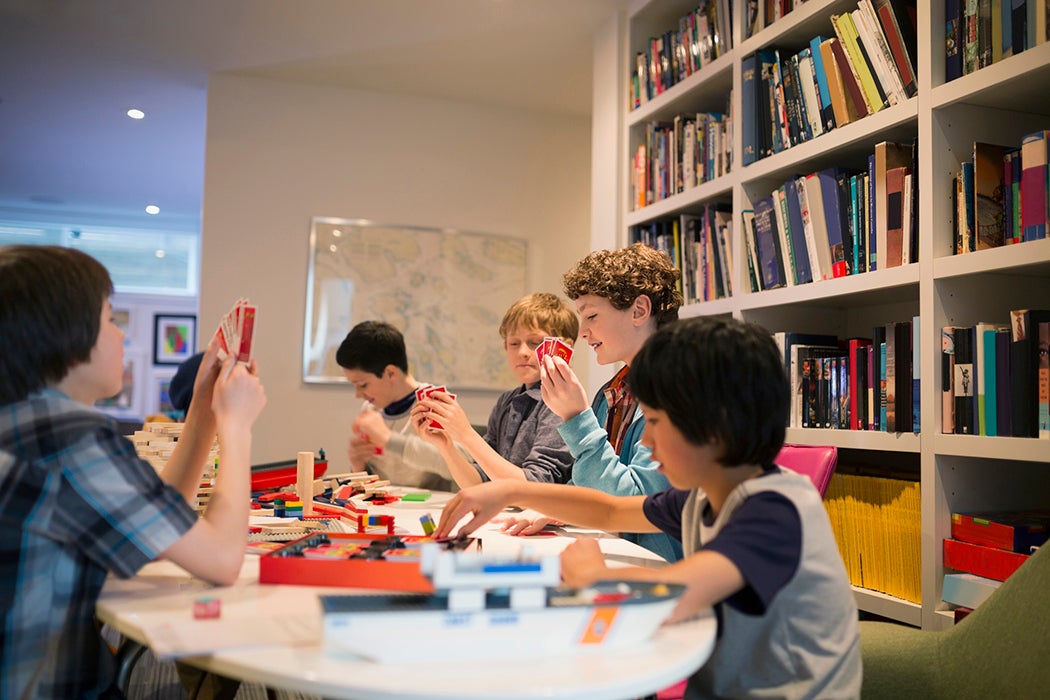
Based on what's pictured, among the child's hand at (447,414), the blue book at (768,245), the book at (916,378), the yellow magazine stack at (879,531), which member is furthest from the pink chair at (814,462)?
the blue book at (768,245)

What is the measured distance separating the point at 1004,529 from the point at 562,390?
1.12 metres

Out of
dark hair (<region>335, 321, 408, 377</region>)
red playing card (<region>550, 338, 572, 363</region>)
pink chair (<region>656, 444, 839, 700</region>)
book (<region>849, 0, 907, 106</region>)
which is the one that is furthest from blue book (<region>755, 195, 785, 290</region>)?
dark hair (<region>335, 321, 408, 377</region>)

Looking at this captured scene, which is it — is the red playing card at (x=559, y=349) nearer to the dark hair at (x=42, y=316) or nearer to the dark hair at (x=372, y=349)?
the dark hair at (x=42, y=316)

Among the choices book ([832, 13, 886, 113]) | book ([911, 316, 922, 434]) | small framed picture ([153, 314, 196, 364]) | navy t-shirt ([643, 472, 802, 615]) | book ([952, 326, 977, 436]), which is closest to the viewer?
navy t-shirt ([643, 472, 802, 615])

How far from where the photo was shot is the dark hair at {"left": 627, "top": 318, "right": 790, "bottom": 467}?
1.13m

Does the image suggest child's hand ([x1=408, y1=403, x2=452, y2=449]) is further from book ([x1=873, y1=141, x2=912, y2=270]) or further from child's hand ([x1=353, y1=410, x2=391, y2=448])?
book ([x1=873, y1=141, x2=912, y2=270])

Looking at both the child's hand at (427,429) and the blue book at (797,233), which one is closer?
the child's hand at (427,429)

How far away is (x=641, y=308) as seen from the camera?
2.17 metres

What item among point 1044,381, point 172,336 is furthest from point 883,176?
point 172,336

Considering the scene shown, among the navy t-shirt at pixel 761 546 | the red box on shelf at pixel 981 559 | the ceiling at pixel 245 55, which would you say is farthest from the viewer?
the ceiling at pixel 245 55

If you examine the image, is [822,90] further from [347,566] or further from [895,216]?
[347,566]

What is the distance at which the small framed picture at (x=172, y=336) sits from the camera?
9.14 metres

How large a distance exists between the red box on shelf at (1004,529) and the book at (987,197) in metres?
0.67

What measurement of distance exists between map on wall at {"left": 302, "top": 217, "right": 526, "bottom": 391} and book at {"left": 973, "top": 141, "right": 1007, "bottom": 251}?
3182 mm
